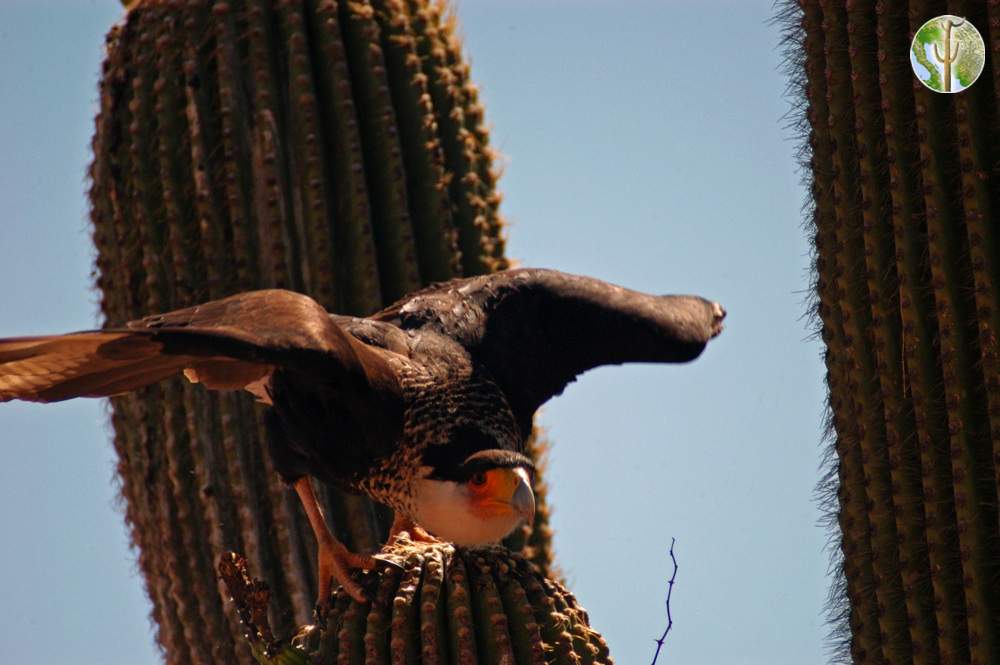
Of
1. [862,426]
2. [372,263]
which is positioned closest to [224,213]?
[372,263]

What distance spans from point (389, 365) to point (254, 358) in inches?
26.0

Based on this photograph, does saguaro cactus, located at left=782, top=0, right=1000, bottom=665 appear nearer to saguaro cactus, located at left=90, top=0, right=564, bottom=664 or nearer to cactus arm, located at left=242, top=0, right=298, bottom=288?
saguaro cactus, located at left=90, top=0, right=564, bottom=664

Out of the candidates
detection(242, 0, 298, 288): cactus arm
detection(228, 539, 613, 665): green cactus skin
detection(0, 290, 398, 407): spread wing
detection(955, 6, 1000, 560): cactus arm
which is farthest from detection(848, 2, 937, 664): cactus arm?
detection(242, 0, 298, 288): cactus arm

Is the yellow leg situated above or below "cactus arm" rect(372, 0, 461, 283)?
below

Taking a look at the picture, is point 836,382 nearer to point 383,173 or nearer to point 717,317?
point 717,317

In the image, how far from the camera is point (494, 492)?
5348mm

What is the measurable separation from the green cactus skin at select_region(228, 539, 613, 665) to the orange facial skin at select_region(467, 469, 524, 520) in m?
0.52

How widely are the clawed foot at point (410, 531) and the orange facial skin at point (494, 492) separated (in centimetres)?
47

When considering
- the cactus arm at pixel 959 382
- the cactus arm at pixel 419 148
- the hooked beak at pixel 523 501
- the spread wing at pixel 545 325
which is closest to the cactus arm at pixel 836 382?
the cactus arm at pixel 959 382

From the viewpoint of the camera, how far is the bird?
520 cm

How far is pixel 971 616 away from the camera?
546 centimetres

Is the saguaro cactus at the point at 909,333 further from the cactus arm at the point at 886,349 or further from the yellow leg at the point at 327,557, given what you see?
the yellow leg at the point at 327,557

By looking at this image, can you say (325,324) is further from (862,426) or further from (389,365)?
(862,426)

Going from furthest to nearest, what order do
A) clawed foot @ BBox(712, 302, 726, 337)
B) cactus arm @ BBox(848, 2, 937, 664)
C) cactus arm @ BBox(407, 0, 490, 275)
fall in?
1. cactus arm @ BBox(407, 0, 490, 275)
2. clawed foot @ BBox(712, 302, 726, 337)
3. cactus arm @ BBox(848, 2, 937, 664)
